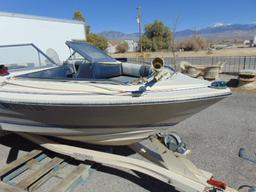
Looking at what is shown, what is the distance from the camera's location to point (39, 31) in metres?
8.62

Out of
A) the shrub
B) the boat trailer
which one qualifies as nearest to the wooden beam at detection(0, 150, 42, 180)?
the boat trailer

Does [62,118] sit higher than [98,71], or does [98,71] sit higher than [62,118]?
[98,71]

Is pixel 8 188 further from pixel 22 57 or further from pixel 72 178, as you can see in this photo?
pixel 22 57

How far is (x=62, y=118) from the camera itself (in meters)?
2.57

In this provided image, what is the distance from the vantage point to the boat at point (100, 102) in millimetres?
2246

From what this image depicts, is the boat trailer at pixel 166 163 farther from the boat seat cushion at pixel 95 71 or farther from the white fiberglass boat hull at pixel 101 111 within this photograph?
the boat seat cushion at pixel 95 71

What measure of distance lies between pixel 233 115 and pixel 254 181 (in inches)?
93.2

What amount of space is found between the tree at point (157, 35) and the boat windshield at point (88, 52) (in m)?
40.6

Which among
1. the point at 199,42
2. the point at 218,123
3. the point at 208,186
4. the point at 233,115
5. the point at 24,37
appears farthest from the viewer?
the point at 199,42

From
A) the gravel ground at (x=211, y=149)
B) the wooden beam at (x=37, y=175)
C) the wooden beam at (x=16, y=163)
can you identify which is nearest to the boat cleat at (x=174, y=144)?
the gravel ground at (x=211, y=149)

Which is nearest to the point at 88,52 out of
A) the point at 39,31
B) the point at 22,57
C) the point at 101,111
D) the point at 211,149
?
the point at 101,111

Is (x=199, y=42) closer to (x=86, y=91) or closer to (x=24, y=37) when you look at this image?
(x=24, y=37)

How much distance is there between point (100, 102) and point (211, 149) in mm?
1957

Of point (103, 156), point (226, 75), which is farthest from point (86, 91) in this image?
point (226, 75)
